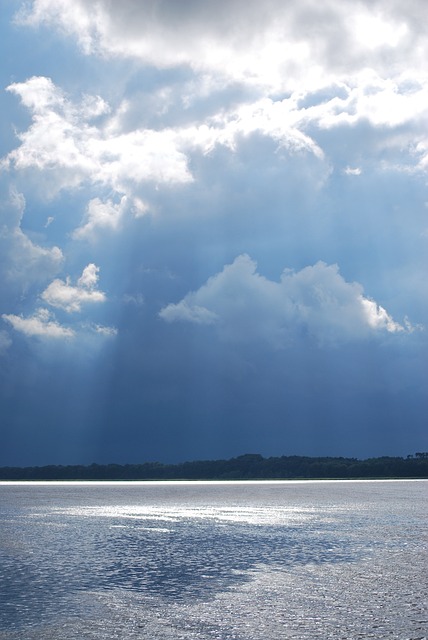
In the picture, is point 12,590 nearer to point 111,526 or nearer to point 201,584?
point 201,584

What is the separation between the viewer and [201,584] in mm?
45406

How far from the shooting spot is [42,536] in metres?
78.5

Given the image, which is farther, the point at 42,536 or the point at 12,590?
the point at 42,536

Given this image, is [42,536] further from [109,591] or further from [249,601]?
[249,601]

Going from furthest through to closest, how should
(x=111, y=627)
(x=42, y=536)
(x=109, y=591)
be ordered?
(x=42, y=536), (x=109, y=591), (x=111, y=627)

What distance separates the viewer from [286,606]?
37.6m

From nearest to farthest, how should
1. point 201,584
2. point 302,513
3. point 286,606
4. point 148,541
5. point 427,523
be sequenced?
point 286,606
point 201,584
point 148,541
point 427,523
point 302,513

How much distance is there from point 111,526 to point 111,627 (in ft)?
199

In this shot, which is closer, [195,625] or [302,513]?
[195,625]

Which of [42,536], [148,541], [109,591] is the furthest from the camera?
[42,536]

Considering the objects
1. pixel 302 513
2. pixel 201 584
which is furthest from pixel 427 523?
pixel 201 584

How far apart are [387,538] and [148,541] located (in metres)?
22.1

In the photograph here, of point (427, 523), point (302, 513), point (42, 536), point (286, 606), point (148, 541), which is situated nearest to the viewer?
point (286, 606)

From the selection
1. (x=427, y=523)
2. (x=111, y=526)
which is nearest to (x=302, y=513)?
A: (x=427, y=523)
